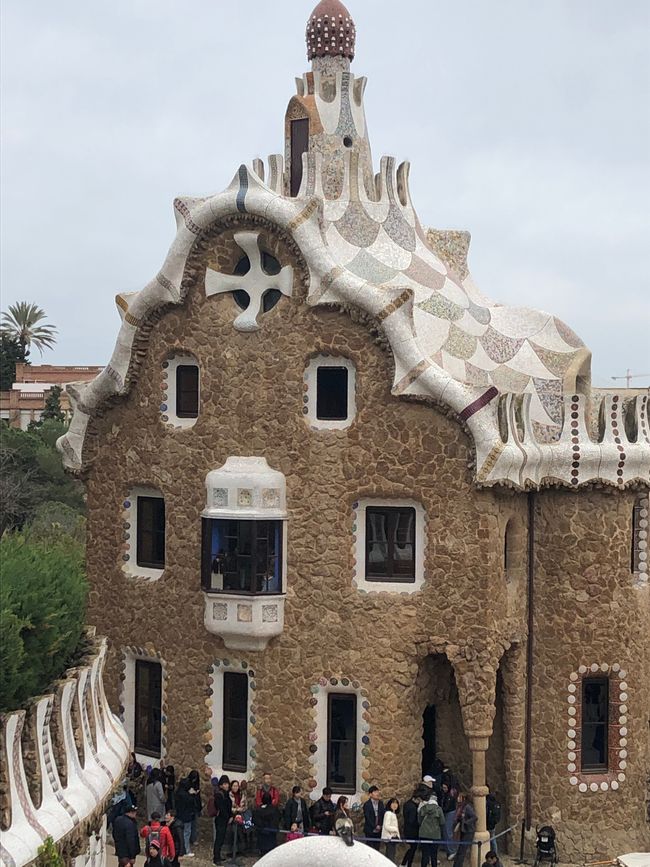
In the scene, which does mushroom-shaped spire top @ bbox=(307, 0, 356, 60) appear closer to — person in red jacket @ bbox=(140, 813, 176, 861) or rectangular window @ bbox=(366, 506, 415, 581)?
rectangular window @ bbox=(366, 506, 415, 581)

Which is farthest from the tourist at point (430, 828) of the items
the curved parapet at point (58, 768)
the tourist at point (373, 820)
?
the curved parapet at point (58, 768)

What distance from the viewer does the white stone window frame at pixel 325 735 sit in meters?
17.9

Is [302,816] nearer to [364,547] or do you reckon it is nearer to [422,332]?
[364,547]

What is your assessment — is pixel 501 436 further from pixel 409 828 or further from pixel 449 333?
pixel 409 828

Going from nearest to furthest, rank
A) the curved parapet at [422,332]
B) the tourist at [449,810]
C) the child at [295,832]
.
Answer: the child at [295,832] → the tourist at [449,810] → the curved parapet at [422,332]

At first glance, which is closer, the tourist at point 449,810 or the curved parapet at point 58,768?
the curved parapet at point 58,768

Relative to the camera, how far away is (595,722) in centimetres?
1870

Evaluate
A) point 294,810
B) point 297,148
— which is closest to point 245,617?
point 294,810

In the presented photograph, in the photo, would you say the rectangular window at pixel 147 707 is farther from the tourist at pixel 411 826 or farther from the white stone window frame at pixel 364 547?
the tourist at pixel 411 826

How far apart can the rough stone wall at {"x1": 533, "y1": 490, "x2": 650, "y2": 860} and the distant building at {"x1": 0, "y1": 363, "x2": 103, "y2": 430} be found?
1327 inches

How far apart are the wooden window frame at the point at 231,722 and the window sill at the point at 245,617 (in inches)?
24.8

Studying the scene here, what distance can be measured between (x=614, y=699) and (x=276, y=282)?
8076 mm

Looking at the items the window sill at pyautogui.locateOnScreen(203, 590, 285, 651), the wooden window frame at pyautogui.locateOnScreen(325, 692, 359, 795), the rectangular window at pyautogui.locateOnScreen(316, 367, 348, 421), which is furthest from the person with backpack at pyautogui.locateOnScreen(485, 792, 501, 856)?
the rectangular window at pyautogui.locateOnScreen(316, 367, 348, 421)

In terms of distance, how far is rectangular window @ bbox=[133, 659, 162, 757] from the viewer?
777 inches
